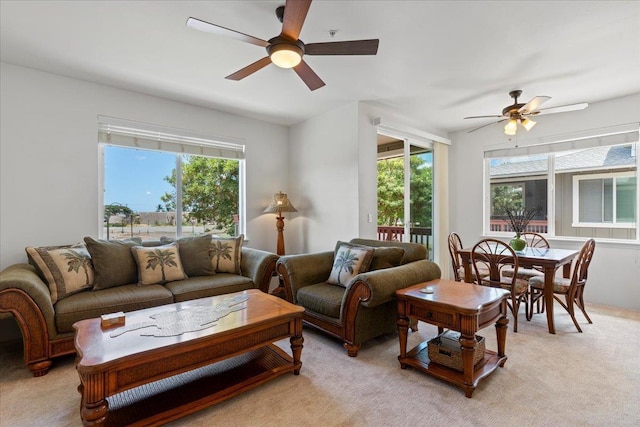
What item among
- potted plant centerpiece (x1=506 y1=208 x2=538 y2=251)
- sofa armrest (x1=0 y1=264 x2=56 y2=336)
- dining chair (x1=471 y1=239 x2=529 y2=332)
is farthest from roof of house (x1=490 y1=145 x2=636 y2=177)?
sofa armrest (x1=0 y1=264 x2=56 y2=336)

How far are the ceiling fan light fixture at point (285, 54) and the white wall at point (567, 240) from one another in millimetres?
3987

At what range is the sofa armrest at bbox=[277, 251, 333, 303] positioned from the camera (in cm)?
310

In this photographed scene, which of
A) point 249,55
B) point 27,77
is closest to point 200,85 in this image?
point 249,55

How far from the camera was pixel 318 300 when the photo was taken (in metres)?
2.81

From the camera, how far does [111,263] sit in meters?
2.89

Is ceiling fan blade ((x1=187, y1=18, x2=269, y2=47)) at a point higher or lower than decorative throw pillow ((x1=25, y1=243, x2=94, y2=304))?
higher

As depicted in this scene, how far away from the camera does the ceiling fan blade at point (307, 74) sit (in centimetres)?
223

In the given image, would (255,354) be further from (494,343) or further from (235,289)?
(494,343)

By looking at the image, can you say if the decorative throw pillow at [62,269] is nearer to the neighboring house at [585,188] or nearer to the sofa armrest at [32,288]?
the sofa armrest at [32,288]

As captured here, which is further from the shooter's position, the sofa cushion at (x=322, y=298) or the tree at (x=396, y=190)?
the tree at (x=396, y=190)

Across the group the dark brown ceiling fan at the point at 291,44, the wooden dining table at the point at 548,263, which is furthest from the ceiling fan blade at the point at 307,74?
the wooden dining table at the point at 548,263

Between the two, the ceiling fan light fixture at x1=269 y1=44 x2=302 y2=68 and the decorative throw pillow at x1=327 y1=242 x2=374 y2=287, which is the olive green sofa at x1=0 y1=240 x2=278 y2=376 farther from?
Result: the ceiling fan light fixture at x1=269 y1=44 x2=302 y2=68

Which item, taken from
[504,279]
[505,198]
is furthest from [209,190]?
[505,198]

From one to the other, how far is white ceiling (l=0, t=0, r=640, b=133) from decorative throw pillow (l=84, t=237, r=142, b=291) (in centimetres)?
167
